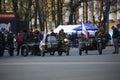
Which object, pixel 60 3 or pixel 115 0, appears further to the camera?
pixel 60 3

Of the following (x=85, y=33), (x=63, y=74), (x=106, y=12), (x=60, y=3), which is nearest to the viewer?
(x=63, y=74)

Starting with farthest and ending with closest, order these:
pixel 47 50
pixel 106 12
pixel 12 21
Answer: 1. pixel 106 12
2. pixel 12 21
3. pixel 47 50

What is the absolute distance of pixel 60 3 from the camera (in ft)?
218

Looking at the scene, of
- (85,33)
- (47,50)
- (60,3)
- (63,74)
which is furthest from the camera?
(60,3)

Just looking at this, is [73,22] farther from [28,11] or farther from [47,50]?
[47,50]

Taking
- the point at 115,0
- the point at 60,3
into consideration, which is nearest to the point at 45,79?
the point at 115,0

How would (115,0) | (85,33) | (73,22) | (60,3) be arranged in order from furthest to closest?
1. (73,22)
2. (60,3)
3. (115,0)
4. (85,33)

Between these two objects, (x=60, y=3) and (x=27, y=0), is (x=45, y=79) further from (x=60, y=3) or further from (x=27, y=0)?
(x=60, y=3)

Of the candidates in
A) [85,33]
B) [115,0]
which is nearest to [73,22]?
[115,0]

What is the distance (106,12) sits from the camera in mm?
57656

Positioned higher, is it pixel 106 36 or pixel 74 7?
pixel 74 7

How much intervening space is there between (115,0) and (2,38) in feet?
109

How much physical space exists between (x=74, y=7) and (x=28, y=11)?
6.48m

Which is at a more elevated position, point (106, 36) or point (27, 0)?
point (27, 0)
